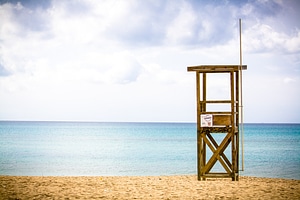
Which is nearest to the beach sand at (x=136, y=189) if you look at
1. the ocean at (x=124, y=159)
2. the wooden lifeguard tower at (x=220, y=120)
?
the wooden lifeguard tower at (x=220, y=120)

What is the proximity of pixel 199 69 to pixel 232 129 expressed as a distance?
8.16 feet

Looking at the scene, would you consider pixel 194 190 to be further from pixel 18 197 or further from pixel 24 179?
pixel 24 179

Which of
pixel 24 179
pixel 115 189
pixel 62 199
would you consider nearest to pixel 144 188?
pixel 115 189

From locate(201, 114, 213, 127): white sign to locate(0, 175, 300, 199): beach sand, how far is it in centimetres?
209

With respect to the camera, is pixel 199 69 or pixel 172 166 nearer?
pixel 199 69

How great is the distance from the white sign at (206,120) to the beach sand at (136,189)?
6.86ft

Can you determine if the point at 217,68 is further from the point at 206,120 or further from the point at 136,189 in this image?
the point at 136,189

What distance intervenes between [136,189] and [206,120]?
3.77 m

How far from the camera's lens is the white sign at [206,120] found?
15.4m

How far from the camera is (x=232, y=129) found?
15375mm

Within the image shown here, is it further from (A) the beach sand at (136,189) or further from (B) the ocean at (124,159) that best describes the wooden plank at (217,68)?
(B) the ocean at (124,159)

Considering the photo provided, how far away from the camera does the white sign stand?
15.4m

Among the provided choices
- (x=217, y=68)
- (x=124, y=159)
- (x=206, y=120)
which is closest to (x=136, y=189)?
(x=206, y=120)

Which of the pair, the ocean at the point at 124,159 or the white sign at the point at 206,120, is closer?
the white sign at the point at 206,120
